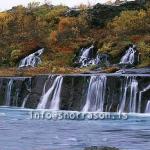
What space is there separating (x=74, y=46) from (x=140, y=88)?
81.4 feet

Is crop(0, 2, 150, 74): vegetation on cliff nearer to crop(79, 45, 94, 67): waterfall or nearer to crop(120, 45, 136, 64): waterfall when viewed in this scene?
crop(120, 45, 136, 64): waterfall

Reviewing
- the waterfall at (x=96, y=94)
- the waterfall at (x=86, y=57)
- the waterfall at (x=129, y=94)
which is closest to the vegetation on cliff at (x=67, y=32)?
the waterfall at (x=86, y=57)

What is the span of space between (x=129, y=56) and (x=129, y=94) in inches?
623

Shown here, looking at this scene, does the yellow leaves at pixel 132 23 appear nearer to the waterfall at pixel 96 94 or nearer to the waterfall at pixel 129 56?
the waterfall at pixel 129 56

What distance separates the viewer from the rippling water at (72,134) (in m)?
20.1

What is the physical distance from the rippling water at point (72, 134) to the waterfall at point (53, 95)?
25.8 ft

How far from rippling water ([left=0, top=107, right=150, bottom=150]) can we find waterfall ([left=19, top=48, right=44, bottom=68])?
88.6ft

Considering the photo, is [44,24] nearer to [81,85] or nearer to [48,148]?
[81,85]

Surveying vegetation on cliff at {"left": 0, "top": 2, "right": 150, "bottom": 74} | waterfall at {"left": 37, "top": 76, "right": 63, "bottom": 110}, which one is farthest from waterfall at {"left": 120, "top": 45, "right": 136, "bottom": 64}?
waterfall at {"left": 37, "top": 76, "right": 63, "bottom": 110}

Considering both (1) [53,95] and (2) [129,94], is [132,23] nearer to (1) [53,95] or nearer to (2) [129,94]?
(1) [53,95]

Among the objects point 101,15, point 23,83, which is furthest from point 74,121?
point 101,15

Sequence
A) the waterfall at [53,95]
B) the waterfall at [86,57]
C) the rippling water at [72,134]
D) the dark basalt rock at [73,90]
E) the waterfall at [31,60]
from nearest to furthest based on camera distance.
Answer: the rippling water at [72,134]
the dark basalt rock at [73,90]
the waterfall at [53,95]
the waterfall at [86,57]
the waterfall at [31,60]

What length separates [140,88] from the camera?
34125 millimetres

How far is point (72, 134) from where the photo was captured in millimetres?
23062
